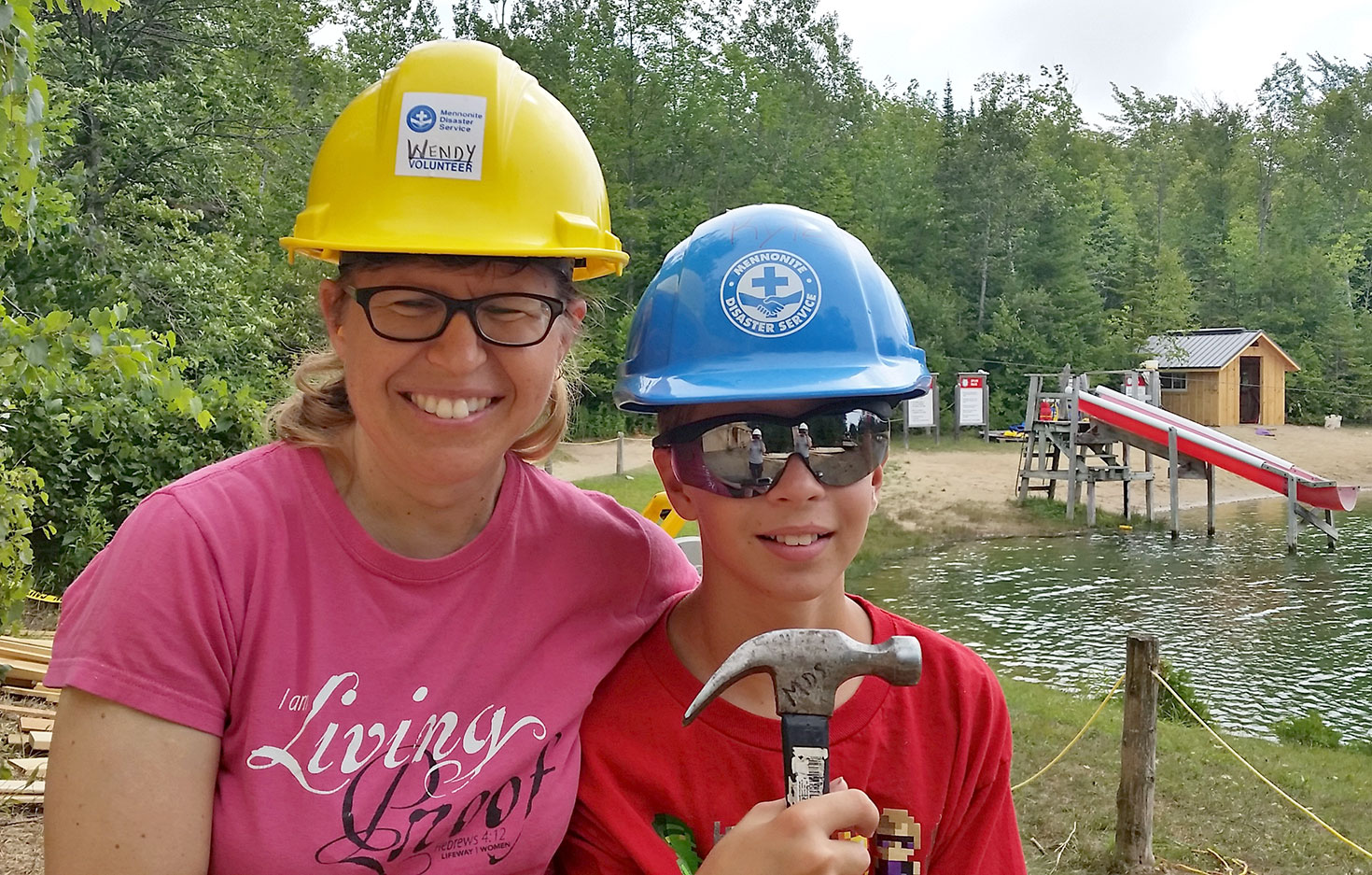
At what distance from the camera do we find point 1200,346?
4881 centimetres

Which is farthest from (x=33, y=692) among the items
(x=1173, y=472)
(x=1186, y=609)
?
(x=1173, y=472)

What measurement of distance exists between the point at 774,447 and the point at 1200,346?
170 feet

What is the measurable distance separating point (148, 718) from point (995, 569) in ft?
68.3

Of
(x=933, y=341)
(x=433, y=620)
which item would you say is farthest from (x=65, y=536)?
(x=933, y=341)

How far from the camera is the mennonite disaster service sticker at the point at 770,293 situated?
7.47ft

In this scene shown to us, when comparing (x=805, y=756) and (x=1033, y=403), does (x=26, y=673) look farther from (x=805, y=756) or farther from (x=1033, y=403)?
(x=1033, y=403)

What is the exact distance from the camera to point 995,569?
70.2 feet

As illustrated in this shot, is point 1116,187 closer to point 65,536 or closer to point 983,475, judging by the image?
point 983,475

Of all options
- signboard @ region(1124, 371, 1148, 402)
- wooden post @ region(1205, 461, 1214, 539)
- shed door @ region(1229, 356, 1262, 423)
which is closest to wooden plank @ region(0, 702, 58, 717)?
wooden post @ region(1205, 461, 1214, 539)

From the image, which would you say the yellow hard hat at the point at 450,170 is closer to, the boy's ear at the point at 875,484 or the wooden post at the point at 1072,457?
the boy's ear at the point at 875,484

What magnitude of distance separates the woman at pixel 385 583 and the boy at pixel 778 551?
16 cm

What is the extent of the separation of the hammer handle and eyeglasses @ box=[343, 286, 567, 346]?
858mm

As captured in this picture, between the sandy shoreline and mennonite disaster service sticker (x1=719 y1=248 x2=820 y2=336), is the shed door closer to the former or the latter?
the sandy shoreline

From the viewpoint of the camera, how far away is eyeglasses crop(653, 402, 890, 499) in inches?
87.9
